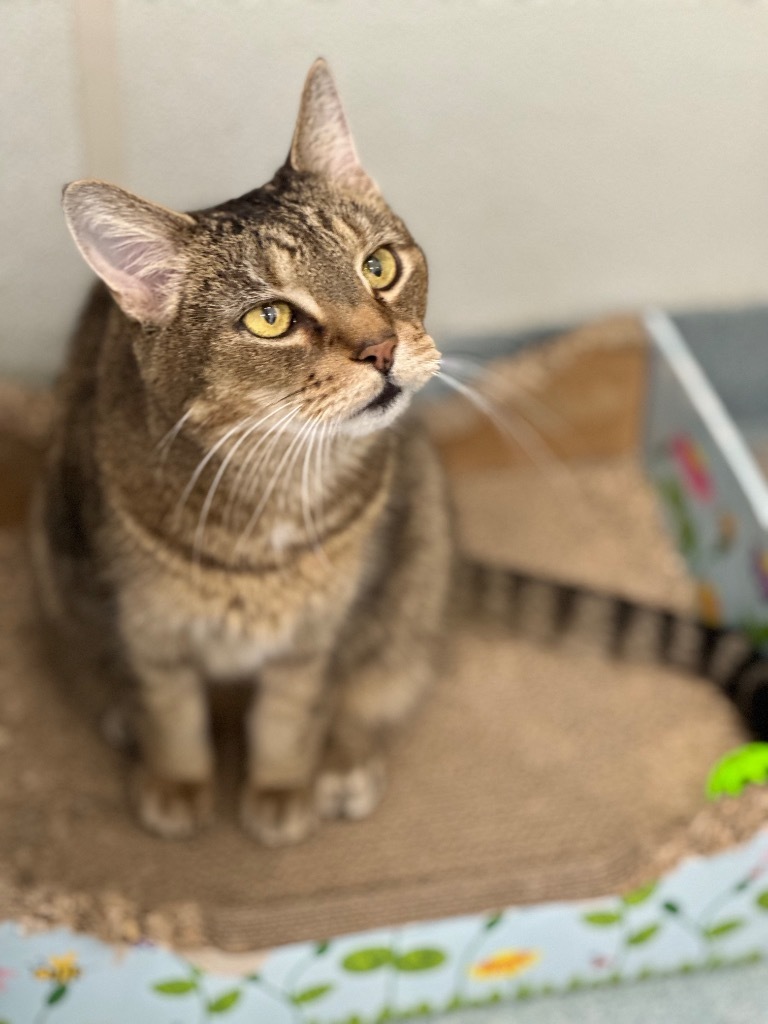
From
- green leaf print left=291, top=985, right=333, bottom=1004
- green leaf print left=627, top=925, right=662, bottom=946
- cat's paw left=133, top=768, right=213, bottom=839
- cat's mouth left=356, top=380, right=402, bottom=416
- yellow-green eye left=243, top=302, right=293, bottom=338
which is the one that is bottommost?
green leaf print left=627, top=925, right=662, bottom=946

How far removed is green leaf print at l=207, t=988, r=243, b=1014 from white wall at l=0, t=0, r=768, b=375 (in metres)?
0.84

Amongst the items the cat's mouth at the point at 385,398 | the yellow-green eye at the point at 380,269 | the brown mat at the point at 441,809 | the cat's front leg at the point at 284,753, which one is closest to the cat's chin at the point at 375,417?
the cat's mouth at the point at 385,398

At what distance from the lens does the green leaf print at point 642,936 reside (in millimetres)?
1215

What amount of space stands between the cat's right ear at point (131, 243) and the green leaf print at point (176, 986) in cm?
66

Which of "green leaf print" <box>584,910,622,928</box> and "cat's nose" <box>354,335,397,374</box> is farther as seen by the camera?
"green leaf print" <box>584,910,622,928</box>

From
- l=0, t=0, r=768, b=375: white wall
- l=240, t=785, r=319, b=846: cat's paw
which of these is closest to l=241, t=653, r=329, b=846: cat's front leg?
l=240, t=785, r=319, b=846: cat's paw

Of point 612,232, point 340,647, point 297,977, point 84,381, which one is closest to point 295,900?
point 297,977

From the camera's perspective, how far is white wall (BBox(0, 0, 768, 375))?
1272mm

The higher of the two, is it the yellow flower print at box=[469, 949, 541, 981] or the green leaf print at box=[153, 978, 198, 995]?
the green leaf print at box=[153, 978, 198, 995]

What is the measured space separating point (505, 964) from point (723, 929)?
0.86 feet

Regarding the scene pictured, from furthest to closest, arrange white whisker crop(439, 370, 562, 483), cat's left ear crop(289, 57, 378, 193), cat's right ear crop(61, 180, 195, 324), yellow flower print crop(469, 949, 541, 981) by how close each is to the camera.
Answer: white whisker crop(439, 370, 562, 483), yellow flower print crop(469, 949, 541, 981), cat's left ear crop(289, 57, 378, 193), cat's right ear crop(61, 180, 195, 324)

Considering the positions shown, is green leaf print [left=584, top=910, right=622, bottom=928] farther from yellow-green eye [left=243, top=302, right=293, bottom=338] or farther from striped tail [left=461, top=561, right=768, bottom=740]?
yellow-green eye [left=243, top=302, right=293, bottom=338]

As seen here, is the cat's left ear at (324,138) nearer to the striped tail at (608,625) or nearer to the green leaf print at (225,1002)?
the striped tail at (608,625)

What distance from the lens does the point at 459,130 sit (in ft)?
4.95
